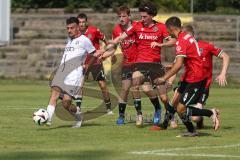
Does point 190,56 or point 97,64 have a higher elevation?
point 190,56

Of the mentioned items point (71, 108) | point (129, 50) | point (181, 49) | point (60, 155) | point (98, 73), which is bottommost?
point (98, 73)

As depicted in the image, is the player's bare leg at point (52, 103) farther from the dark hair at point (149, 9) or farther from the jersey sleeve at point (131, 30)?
the dark hair at point (149, 9)

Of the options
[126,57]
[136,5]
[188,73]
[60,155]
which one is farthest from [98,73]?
[136,5]

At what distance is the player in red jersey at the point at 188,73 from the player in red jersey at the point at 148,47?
1651 mm

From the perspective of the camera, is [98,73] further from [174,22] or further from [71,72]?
[174,22]

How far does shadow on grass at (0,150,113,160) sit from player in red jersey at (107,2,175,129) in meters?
4.75

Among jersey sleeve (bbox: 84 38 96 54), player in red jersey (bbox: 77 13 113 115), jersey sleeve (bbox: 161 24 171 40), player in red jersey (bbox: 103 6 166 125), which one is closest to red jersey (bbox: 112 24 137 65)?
player in red jersey (bbox: 103 6 166 125)

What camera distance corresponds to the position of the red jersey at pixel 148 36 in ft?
58.2

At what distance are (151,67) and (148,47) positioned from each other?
429 mm

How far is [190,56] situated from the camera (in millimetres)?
15797

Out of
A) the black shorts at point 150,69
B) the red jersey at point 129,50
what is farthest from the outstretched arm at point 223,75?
the red jersey at point 129,50

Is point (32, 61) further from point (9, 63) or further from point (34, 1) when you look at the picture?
point (34, 1)

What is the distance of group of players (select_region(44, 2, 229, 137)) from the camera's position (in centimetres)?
1573

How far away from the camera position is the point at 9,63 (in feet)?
136
